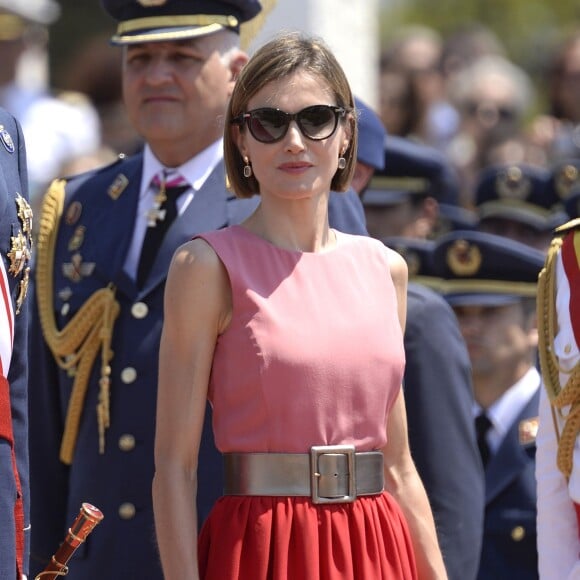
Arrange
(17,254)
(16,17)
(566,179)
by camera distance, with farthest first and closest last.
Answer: (16,17) → (566,179) → (17,254)

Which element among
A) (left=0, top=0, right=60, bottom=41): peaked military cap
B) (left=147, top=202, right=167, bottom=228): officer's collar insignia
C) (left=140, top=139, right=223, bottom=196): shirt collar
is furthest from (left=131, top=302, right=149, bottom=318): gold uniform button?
(left=0, top=0, right=60, bottom=41): peaked military cap

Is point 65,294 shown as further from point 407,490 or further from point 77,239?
point 407,490

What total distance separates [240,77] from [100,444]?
134 centimetres

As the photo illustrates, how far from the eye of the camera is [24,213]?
4629 mm

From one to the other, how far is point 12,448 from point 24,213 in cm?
57

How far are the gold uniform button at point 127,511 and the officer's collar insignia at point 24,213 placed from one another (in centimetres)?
102

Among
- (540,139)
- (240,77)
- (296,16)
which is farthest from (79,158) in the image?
(240,77)

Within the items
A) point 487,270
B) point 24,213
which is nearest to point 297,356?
point 24,213

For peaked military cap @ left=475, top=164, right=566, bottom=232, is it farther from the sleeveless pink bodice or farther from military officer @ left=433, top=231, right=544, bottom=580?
the sleeveless pink bodice

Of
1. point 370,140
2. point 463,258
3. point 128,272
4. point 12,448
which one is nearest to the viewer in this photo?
point 12,448

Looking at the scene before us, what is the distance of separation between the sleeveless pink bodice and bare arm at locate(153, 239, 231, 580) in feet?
0.14

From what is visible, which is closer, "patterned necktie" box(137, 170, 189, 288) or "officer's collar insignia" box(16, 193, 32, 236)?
"officer's collar insignia" box(16, 193, 32, 236)

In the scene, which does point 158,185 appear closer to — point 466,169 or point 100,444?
point 100,444

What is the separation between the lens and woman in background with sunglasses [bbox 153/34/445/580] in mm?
4312
